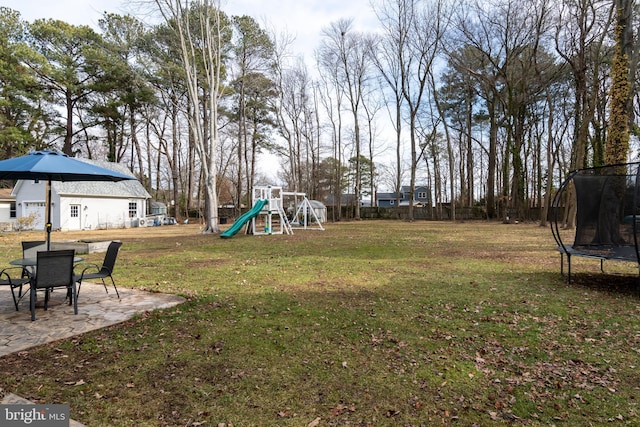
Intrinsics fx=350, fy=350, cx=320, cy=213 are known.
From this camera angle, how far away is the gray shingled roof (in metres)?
23.3

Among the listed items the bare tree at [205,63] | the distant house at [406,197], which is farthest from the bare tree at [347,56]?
the distant house at [406,197]

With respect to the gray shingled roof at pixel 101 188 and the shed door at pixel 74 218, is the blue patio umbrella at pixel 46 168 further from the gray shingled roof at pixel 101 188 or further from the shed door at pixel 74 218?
the shed door at pixel 74 218

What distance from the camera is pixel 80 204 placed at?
24172mm

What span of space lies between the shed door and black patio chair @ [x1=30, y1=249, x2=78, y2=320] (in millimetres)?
23497

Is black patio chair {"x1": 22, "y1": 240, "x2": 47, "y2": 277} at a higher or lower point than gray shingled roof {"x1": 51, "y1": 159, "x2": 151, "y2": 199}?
lower

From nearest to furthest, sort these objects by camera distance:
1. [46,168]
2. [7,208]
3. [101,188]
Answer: [46,168] → [7,208] → [101,188]

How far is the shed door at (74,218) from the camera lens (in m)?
23.6

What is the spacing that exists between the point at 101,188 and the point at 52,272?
81.7 ft

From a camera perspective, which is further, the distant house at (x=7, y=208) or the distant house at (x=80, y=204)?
the distant house at (x=7, y=208)

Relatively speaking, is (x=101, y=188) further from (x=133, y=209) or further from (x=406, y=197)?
(x=406, y=197)

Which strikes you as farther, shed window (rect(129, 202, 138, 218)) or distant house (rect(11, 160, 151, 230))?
shed window (rect(129, 202, 138, 218))

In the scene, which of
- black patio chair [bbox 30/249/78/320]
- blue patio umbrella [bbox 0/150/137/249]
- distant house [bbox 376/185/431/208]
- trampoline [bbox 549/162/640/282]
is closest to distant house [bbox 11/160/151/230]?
blue patio umbrella [bbox 0/150/137/249]

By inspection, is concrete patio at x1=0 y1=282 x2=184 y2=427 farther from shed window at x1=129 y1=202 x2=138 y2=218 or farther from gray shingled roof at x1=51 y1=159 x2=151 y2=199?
shed window at x1=129 y1=202 x2=138 y2=218

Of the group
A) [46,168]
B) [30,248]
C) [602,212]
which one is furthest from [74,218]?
[602,212]
